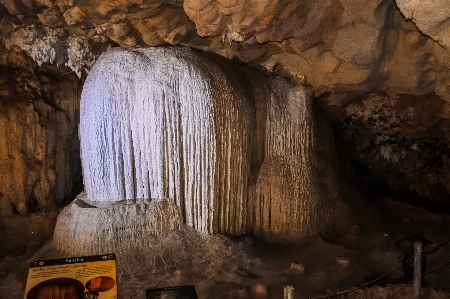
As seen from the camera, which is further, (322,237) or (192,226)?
(322,237)

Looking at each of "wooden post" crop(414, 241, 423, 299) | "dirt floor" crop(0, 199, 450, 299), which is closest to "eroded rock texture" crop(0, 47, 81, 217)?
"dirt floor" crop(0, 199, 450, 299)

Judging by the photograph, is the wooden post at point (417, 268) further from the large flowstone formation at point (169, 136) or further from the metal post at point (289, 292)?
the large flowstone formation at point (169, 136)

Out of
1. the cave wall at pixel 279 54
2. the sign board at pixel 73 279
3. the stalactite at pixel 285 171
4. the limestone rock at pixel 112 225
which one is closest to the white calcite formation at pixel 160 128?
the limestone rock at pixel 112 225

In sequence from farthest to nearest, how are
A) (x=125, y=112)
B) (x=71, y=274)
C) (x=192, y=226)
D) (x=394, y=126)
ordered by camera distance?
(x=394, y=126)
(x=192, y=226)
(x=125, y=112)
(x=71, y=274)

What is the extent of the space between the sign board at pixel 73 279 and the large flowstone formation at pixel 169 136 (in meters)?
1.08

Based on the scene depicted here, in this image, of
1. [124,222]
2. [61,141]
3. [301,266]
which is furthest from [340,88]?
[61,141]

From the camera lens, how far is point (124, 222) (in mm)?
5715

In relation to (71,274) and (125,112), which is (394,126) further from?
(71,274)

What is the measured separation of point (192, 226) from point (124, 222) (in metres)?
0.92

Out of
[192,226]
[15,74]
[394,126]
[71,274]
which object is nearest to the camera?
[71,274]

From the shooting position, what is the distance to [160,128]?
225 inches

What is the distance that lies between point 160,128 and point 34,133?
6.93 feet

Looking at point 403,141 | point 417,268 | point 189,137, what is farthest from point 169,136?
point 403,141

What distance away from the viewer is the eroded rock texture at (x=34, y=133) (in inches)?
255
